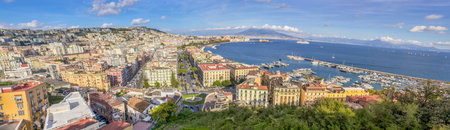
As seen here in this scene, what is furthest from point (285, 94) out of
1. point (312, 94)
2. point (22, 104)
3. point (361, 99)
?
point (22, 104)

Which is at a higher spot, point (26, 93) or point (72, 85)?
point (26, 93)

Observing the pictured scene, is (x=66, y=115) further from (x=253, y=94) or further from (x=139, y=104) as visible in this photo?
(x=253, y=94)

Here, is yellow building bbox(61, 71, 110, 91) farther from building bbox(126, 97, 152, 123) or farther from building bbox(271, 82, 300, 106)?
building bbox(271, 82, 300, 106)

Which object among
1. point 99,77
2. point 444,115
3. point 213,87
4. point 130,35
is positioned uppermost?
point 130,35

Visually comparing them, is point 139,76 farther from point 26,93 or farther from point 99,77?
point 26,93

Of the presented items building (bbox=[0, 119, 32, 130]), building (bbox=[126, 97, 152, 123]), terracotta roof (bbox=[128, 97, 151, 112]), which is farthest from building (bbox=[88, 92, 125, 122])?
building (bbox=[0, 119, 32, 130])

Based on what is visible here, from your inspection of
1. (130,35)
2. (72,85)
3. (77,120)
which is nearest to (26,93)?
(77,120)
